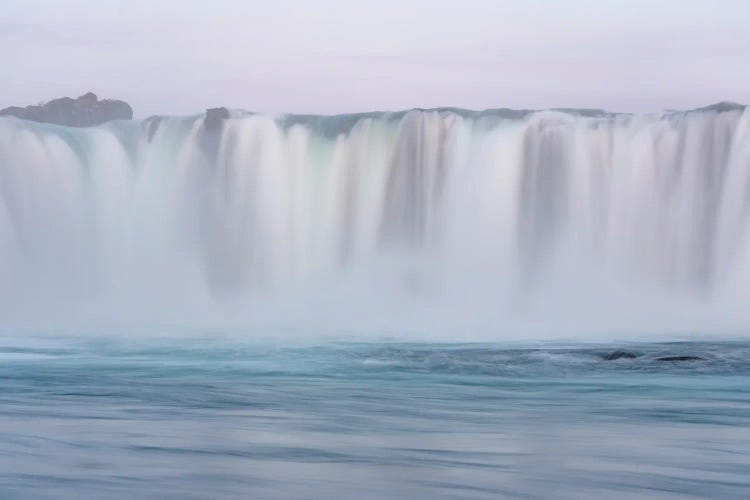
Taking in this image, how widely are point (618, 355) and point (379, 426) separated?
846 cm

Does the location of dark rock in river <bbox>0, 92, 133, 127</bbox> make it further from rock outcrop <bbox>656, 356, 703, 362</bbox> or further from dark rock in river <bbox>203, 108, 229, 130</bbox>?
rock outcrop <bbox>656, 356, 703, 362</bbox>

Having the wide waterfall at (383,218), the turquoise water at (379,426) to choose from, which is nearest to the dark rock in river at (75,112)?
the wide waterfall at (383,218)

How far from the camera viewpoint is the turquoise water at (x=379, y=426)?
7.47 meters

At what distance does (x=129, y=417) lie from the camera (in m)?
10.8

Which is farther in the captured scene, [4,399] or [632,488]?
[4,399]

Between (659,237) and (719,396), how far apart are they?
1699 cm

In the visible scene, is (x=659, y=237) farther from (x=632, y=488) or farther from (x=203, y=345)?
(x=632, y=488)

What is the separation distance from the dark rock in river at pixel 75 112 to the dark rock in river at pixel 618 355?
84.8 ft

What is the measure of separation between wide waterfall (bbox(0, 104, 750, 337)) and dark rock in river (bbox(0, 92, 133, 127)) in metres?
10.5

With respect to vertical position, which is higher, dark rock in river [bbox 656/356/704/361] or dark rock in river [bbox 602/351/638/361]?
dark rock in river [bbox 656/356/704/361]

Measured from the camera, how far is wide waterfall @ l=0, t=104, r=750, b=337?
96.4 feet

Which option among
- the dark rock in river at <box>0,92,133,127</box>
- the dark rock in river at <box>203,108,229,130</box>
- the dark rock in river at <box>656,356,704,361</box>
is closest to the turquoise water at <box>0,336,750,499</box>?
the dark rock in river at <box>656,356,704,361</box>

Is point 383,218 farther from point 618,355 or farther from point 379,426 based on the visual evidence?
point 379,426

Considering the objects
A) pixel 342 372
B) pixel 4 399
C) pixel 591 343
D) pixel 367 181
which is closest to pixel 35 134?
pixel 367 181
